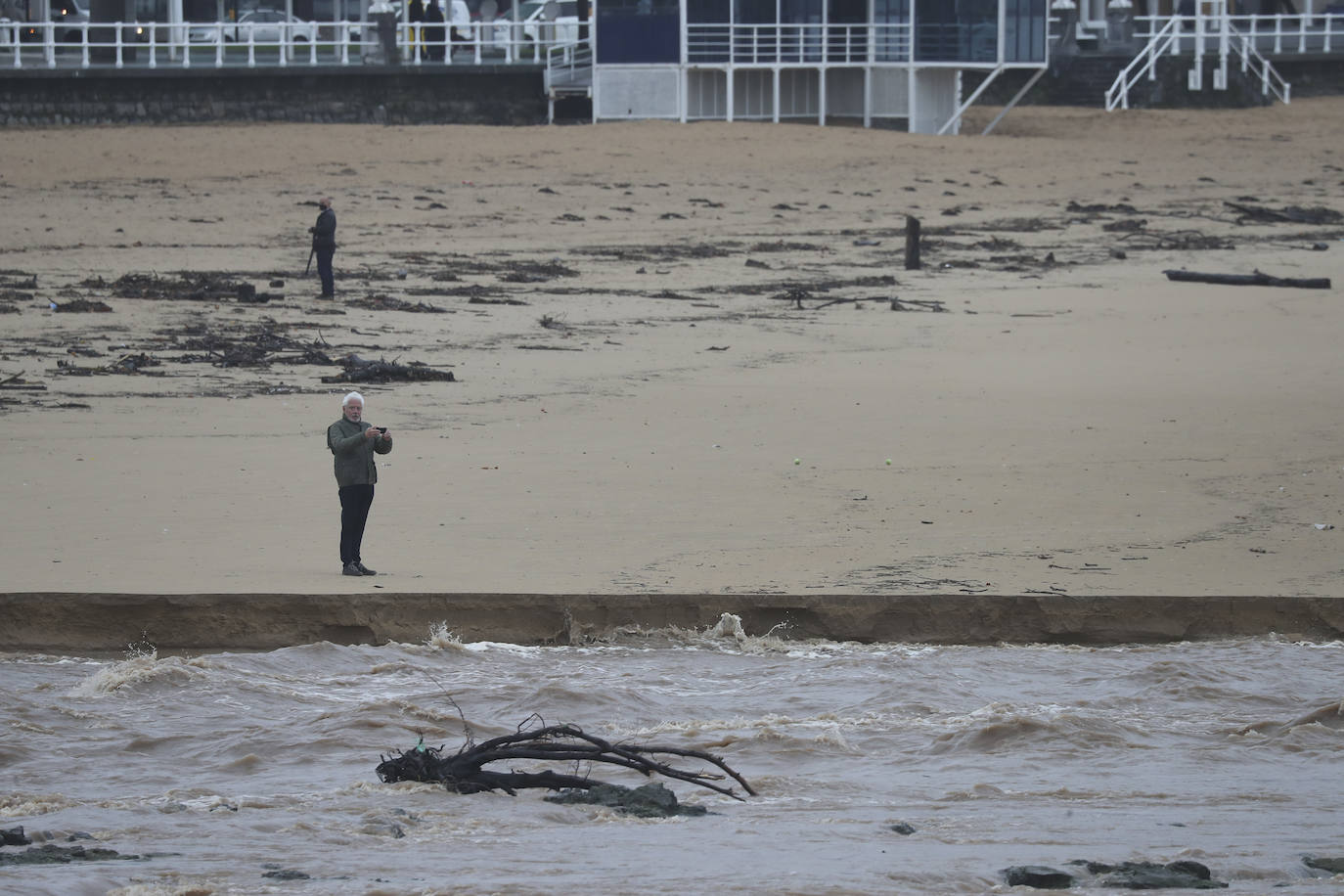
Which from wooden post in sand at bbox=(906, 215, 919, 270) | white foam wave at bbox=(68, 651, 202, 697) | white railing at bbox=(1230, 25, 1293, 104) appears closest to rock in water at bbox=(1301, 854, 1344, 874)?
white foam wave at bbox=(68, 651, 202, 697)

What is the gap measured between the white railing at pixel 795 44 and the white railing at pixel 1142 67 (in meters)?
5.48

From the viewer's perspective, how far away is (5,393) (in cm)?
1636

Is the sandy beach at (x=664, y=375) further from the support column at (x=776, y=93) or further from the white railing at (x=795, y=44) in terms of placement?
the white railing at (x=795, y=44)

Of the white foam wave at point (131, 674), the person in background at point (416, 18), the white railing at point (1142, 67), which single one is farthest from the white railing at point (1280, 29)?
the white foam wave at point (131, 674)

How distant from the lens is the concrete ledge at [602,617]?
400 inches

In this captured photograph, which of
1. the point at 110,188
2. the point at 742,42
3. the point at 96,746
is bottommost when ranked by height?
the point at 96,746

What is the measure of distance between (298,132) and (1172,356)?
2382 cm

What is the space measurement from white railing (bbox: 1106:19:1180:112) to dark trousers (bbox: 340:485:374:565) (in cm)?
3872

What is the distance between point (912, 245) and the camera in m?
26.4

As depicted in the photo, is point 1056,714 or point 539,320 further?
point 539,320

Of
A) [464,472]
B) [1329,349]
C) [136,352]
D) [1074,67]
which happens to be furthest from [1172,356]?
[1074,67]

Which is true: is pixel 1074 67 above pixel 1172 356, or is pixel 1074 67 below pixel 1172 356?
above

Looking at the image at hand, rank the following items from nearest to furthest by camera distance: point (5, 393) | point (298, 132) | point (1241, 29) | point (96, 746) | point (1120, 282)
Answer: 1. point (96, 746)
2. point (5, 393)
3. point (1120, 282)
4. point (298, 132)
5. point (1241, 29)

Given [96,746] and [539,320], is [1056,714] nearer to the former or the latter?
[96,746]
